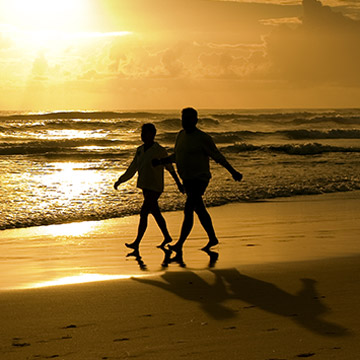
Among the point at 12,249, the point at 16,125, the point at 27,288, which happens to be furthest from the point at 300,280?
the point at 16,125

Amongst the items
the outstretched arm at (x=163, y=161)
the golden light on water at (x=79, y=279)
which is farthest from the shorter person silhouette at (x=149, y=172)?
the golden light on water at (x=79, y=279)

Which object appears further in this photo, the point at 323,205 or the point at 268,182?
the point at 268,182

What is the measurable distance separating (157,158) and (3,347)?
411 cm

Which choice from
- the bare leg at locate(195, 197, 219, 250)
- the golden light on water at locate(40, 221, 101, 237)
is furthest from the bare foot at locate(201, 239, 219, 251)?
the golden light on water at locate(40, 221, 101, 237)

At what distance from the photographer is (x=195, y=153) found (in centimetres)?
750

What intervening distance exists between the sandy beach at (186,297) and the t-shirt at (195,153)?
0.96 metres

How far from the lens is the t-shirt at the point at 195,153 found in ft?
24.6

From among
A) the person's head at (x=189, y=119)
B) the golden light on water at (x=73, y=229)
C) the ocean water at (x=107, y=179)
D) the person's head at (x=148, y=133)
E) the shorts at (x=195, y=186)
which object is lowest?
the ocean water at (x=107, y=179)

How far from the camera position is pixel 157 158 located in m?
7.95

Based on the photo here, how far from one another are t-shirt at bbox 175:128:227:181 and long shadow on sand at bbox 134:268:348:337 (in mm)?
1340

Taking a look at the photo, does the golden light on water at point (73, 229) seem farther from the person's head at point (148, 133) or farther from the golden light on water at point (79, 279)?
the golden light on water at point (79, 279)

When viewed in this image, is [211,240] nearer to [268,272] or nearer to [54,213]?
[268,272]

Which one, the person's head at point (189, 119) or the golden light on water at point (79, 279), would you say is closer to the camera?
the golden light on water at point (79, 279)

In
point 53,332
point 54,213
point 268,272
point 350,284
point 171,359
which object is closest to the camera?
point 171,359
